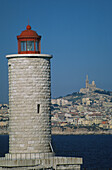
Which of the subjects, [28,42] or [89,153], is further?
[89,153]

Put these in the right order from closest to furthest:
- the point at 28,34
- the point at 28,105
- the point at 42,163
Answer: the point at 42,163 → the point at 28,105 → the point at 28,34

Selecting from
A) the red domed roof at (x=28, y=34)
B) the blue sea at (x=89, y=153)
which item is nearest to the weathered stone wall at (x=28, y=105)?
the red domed roof at (x=28, y=34)

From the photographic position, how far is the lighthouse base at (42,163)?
581 inches

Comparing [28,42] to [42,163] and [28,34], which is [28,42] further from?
[42,163]

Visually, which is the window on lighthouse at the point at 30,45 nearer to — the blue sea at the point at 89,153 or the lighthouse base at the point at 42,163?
the lighthouse base at the point at 42,163

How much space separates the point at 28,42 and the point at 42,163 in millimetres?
3470

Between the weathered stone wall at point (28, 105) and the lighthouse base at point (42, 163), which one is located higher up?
the weathered stone wall at point (28, 105)

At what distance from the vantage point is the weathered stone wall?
15188 mm

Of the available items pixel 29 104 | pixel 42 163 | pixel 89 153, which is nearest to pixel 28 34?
pixel 29 104

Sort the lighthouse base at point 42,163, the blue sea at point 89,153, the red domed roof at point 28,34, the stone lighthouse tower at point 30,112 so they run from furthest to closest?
the blue sea at point 89,153 < the red domed roof at point 28,34 < the stone lighthouse tower at point 30,112 < the lighthouse base at point 42,163

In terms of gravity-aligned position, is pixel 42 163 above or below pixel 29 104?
below

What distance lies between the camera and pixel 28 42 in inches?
616

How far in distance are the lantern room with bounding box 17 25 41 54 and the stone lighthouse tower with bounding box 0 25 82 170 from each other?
13.5 inches

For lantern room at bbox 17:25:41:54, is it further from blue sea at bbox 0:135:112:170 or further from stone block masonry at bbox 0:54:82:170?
blue sea at bbox 0:135:112:170
